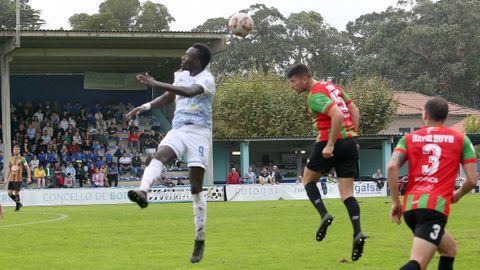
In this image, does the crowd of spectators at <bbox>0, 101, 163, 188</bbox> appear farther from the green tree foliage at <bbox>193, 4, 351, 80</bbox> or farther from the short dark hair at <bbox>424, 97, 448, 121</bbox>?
the green tree foliage at <bbox>193, 4, 351, 80</bbox>

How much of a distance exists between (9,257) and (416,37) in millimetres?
80615

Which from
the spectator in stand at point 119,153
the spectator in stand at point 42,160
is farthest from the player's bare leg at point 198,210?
the spectator in stand at point 119,153

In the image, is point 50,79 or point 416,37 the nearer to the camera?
point 50,79

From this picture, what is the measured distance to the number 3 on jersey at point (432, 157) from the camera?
866cm

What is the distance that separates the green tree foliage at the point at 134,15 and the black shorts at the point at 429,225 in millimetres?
92190

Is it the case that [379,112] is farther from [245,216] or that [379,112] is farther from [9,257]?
[9,257]

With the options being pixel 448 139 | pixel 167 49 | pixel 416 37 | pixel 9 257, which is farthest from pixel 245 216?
pixel 416 37

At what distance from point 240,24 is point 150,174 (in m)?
6.53

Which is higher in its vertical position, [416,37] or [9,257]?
[416,37]

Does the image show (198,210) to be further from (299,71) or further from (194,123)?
(299,71)

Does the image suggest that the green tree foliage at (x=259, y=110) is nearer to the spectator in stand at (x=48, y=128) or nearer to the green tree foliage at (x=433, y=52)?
Result: the spectator in stand at (x=48, y=128)

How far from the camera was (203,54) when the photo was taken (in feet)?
38.9

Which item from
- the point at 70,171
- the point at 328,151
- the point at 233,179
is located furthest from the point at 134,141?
the point at 328,151

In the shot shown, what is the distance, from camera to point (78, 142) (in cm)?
5041
